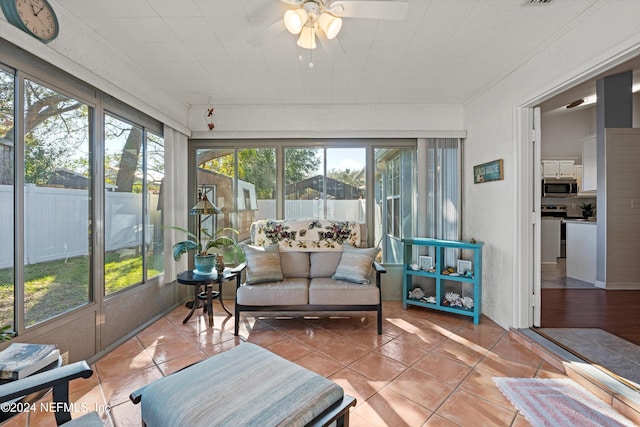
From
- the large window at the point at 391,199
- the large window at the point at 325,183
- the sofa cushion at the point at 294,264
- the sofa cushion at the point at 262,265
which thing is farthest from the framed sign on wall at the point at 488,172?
the sofa cushion at the point at 262,265

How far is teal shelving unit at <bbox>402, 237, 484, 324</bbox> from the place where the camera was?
3.16 m

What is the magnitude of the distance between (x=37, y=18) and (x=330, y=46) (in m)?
1.83

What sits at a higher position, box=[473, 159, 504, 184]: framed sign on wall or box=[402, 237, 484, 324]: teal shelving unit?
box=[473, 159, 504, 184]: framed sign on wall

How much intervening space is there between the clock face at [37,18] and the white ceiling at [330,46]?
0.62 ft

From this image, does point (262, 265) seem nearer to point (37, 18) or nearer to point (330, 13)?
point (330, 13)

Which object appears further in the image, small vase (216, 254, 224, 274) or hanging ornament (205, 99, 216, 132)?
hanging ornament (205, 99, 216, 132)

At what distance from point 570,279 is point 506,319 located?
2.78 metres

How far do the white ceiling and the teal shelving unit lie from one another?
5.98ft

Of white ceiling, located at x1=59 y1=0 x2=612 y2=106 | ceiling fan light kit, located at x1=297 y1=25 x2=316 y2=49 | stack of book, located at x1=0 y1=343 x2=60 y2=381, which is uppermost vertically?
white ceiling, located at x1=59 y1=0 x2=612 y2=106

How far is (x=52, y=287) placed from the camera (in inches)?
83.6

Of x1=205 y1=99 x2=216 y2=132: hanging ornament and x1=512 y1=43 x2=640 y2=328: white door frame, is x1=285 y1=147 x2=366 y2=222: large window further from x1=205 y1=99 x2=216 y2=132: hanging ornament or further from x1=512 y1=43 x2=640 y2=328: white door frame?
x1=512 y1=43 x2=640 y2=328: white door frame

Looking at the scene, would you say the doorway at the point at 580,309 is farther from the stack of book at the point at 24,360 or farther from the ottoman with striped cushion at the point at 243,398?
the stack of book at the point at 24,360

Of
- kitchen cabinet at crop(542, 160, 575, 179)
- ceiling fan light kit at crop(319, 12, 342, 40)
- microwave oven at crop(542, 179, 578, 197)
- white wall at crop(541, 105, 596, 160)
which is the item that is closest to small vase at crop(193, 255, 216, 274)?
ceiling fan light kit at crop(319, 12, 342, 40)

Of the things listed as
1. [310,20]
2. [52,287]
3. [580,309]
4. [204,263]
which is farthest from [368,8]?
[580,309]
